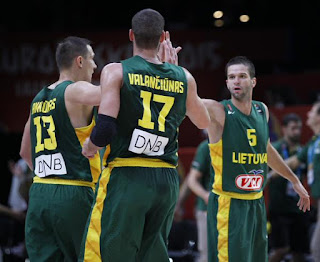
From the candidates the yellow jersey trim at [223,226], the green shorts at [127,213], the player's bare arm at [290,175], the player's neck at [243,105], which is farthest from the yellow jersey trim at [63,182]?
the player's bare arm at [290,175]

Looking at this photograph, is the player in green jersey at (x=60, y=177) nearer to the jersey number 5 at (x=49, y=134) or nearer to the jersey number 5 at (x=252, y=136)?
the jersey number 5 at (x=49, y=134)

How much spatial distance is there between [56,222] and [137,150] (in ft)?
3.74

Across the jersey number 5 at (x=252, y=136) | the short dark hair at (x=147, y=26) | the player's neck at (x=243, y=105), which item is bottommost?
the jersey number 5 at (x=252, y=136)

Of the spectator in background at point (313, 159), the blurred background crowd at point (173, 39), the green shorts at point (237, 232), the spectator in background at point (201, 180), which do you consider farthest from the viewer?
the blurred background crowd at point (173, 39)

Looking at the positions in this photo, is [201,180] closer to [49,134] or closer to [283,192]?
[283,192]

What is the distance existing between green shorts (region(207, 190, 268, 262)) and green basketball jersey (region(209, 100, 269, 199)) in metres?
0.12

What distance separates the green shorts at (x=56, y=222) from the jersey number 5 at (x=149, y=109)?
1.12 m

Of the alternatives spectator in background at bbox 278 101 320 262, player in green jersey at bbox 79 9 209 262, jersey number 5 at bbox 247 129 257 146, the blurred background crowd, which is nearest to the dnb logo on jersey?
jersey number 5 at bbox 247 129 257 146

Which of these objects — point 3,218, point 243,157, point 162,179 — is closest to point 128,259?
point 162,179

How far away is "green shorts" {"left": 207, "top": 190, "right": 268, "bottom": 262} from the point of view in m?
7.12

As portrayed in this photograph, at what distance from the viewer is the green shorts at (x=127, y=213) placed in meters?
Answer: 5.26

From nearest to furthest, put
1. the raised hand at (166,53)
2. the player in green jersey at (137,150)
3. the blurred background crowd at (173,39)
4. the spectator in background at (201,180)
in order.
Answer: the player in green jersey at (137,150) → the raised hand at (166,53) → the spectator in background at (201,180) → the blurred background crowd at (173,39)

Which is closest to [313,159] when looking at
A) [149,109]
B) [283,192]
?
[283,192]

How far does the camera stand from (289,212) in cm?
1135
